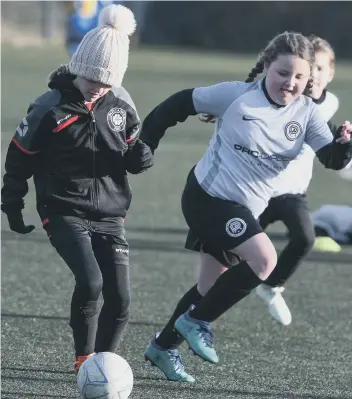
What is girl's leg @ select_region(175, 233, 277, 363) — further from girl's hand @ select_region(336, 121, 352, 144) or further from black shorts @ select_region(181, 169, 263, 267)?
girl's hand @ select_region(336, 121, 352, 144)

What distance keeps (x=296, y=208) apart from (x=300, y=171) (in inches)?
9.7

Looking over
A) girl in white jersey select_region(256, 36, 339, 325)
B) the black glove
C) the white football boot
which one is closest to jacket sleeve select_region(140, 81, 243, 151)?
the black glove

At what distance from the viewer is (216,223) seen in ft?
15.7

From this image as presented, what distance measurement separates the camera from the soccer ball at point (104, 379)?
4.29 meters

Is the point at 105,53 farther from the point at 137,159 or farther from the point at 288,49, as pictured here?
the point at 288,49

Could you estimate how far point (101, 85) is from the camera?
4.52 meters

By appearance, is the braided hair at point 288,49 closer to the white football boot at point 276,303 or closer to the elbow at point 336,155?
the elbow at point 336,155

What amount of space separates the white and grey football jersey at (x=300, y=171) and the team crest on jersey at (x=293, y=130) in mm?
700

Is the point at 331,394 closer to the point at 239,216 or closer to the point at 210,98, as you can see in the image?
the point at 239,216

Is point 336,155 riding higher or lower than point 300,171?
higher

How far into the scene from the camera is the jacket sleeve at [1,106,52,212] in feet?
14.7

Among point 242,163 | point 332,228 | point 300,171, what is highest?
point 242,163

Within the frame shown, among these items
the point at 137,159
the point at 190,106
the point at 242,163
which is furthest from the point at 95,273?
the point at 190,106

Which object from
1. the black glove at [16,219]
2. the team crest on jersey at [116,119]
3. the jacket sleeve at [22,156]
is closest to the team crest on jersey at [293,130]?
the team crest on jersey at [116,119]
